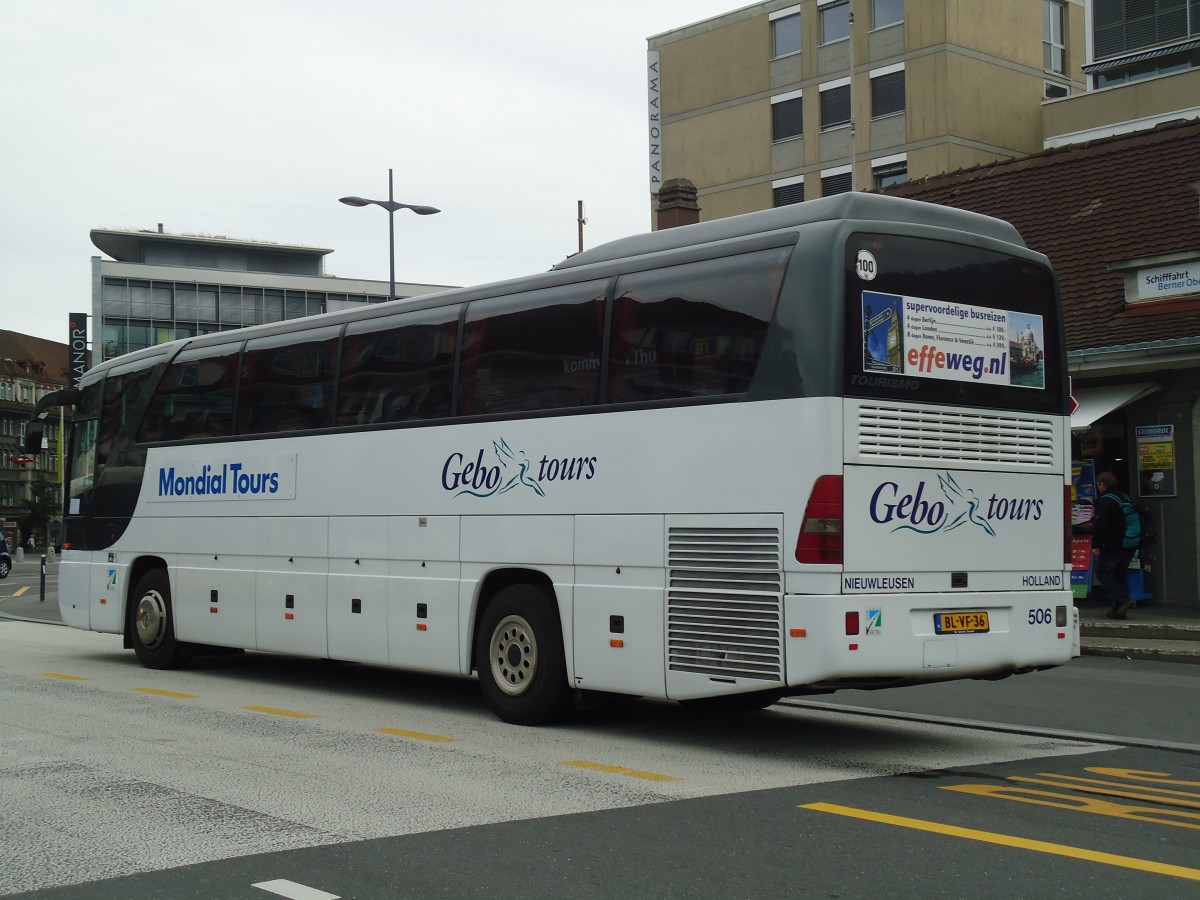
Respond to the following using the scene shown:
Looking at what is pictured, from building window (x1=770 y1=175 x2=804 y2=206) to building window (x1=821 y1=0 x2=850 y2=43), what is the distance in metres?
5.18

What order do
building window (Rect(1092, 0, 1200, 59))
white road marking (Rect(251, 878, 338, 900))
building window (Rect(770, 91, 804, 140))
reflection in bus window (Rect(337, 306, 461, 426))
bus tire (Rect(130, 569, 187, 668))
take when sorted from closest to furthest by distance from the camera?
1. white road marking (Rect(251, 878, 338, 900))
2. reflection in bus window (Rect(337, 306, 461, 426))
3. bus tire (Rect(130, 569, 187, 668))
4. building window (Rect(1092, 0, 1200, 59))
5. building window (Rect(770, 91, 804, 140))

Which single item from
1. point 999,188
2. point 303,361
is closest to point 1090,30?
point 999,188

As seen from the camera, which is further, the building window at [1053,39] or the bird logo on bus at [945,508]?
the building window at [1053,39]

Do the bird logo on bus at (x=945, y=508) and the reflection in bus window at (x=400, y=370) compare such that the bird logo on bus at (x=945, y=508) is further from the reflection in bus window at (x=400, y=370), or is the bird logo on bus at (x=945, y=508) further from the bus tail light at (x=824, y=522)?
the reflection in bus window at (x=400, y=370)

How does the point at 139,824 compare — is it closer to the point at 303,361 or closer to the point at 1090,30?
the point at 303,361

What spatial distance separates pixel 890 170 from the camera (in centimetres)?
5053

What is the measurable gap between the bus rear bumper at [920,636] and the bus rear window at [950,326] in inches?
51.7

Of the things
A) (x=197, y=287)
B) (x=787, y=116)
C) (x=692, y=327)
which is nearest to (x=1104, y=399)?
(x=692, y=327)

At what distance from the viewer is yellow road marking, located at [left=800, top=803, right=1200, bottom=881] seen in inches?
239

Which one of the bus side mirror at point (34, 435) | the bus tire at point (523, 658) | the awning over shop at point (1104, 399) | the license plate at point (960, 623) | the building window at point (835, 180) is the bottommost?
the bus tire at point (523, 658)

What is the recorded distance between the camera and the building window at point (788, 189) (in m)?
52.7

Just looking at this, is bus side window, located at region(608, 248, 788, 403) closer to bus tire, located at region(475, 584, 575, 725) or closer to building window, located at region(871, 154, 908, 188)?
bus tire, located at region(475, 584, 575, 725)

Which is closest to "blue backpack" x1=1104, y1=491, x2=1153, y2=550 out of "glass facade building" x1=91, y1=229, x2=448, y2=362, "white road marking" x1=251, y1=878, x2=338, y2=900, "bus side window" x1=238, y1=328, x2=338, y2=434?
"bus side window" x1=238, y1=328, x2=338, y2=434

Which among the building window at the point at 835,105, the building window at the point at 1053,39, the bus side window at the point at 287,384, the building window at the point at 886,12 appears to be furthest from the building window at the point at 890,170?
the bus side window at the point at 287,384
